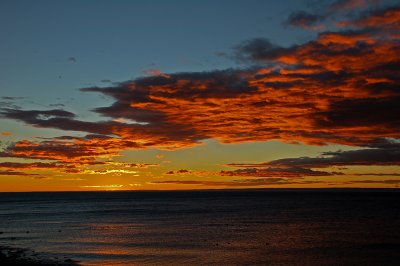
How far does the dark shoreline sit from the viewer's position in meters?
43.6

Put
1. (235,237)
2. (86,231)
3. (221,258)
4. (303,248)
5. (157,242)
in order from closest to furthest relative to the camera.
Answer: (221,258)
(303,248)
(157,242)
(235,237)
(86,231)

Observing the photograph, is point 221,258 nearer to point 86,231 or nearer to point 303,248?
point 303,248

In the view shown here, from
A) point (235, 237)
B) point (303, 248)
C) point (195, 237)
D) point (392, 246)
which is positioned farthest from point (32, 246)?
point (392, 246)

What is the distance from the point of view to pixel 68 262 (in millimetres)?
46062

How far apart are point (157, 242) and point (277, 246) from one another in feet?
55.9

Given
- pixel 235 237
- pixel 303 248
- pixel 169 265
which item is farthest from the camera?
pixel 235 237

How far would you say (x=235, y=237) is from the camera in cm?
6850

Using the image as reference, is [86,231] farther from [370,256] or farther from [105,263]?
[370,256]

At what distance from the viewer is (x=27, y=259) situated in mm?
46906

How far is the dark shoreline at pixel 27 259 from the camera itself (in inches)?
1718

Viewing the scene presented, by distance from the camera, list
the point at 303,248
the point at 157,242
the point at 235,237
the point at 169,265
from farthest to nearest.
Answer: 1. the point at 235,237
2. the point at 157,242
3. the point at 303,248
4. the point at 169,265

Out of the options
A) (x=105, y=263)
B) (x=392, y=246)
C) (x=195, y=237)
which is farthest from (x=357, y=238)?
(x=105, y=263)

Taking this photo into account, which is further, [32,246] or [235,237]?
[235,237]

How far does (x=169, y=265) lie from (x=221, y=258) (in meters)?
7.02
